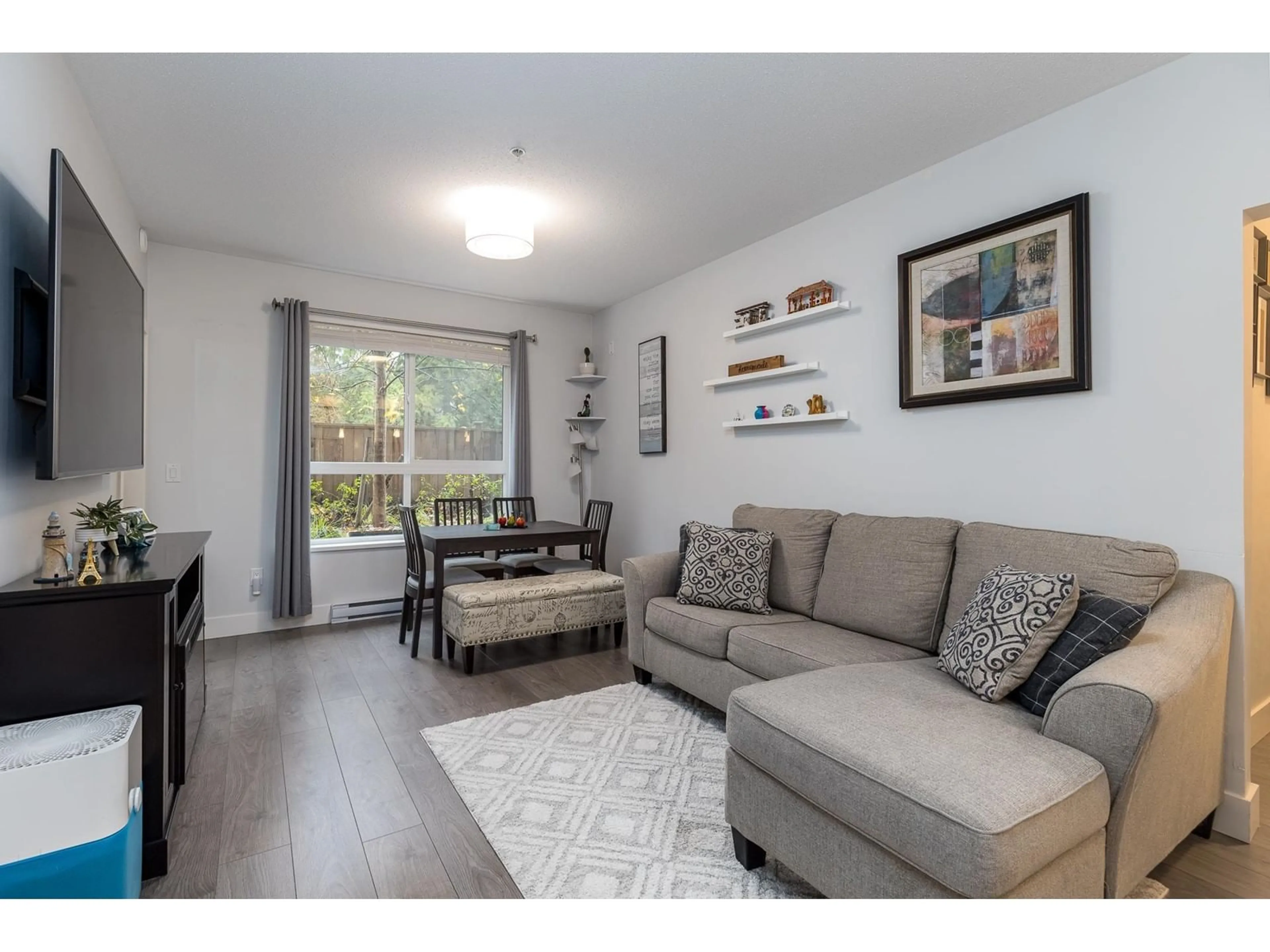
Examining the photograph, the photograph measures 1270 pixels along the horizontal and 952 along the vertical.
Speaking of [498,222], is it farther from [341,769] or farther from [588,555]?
[588,555]

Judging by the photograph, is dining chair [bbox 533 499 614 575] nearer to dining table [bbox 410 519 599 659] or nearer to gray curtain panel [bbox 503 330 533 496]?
dining table [bbox 410 519 599 659]

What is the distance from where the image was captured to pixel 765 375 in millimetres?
3510

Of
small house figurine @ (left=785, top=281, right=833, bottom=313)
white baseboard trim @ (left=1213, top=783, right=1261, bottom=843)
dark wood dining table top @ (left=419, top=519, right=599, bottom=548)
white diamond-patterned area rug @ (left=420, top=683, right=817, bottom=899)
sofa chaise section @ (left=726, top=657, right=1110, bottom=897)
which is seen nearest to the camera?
sofa chaise section @ (left=726, top=657, right=1110, bottom=897)

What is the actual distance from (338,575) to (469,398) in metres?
1.66

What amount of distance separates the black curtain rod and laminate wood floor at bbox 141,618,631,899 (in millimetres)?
2210

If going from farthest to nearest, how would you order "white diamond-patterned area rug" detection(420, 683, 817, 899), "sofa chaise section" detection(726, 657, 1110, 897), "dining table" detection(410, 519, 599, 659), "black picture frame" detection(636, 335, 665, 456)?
1. "black picture frame" detection(636, 335, 665, 456)
2. "dining table" detection(410, 519, 599, 659)
3. "white diamond-patterned area rug" detection(420, 683, 817, 899)
4. "sofa chaise section" detection(726, 657, 1110, 897)

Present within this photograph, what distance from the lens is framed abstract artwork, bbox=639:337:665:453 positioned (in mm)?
4461

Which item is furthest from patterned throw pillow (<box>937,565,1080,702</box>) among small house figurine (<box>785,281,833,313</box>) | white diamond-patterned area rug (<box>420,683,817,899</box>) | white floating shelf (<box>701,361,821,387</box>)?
small house figurine (<box>785,281,833,313</box>)

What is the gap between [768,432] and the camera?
360 centimetres

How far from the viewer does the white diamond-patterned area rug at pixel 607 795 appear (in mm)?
1617

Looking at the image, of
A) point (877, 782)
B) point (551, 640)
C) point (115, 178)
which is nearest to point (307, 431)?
point (115, 178)

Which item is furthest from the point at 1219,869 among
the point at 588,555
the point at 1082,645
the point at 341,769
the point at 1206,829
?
the point at 588,555

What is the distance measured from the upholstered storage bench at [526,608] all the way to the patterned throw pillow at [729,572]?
490 mm

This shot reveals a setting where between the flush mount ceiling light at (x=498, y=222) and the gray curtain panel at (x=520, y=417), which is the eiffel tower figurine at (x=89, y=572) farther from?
the gray curtain panel at (x=520, y=417)
